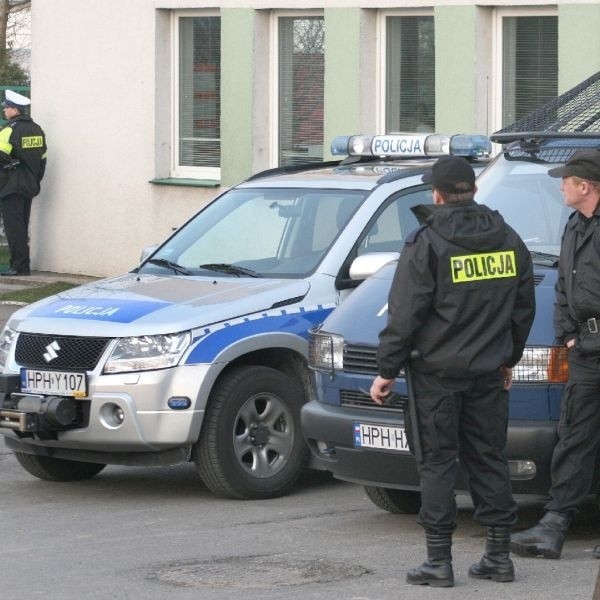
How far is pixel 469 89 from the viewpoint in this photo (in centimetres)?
1473

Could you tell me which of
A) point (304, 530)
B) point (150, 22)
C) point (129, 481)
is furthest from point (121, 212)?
point (304, 530)

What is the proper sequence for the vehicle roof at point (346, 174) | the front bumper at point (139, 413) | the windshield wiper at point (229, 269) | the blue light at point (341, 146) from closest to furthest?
the front bumper at point (139, 413), the windshield wiper at point (229, 269), the vehicle roof at point (346, 174), the blue light at point (341, 146)

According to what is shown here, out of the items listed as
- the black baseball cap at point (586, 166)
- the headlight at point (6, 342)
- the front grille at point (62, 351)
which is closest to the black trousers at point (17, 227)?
the headlight at point (6, 342)

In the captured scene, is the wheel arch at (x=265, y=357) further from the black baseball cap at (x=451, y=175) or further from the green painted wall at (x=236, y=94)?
the green painted wall at (x=236, y=94)

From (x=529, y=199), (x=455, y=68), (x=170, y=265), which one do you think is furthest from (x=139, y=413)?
(x=455, y=68)

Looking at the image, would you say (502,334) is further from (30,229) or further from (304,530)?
(30,229)

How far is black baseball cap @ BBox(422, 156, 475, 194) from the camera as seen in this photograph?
6258 millimetres

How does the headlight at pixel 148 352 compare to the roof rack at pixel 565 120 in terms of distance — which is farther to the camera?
the headlight at pixel 148 352

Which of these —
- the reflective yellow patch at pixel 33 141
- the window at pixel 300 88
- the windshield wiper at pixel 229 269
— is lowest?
the windshield wiper at pixel 229 269

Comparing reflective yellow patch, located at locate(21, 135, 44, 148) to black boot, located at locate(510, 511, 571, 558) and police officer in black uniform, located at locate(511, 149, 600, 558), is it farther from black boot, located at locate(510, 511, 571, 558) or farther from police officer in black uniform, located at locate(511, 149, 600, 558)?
black boot, located at locate(510, 511, 571, 558)

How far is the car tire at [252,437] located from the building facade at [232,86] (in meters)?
6.47

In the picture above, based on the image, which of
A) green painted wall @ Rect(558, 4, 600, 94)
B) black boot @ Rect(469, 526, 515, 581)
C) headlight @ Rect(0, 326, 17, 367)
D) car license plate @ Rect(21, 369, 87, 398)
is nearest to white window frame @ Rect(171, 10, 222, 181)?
green painted wall @ Rect(558, 4, 600, 94)

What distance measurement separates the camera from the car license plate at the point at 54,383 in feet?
26.7

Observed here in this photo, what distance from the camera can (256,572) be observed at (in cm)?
673
